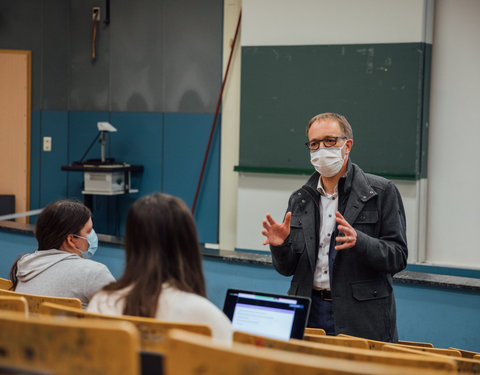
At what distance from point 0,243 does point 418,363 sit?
446 cm

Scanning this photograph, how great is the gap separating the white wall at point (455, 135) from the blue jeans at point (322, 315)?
340 centimetres

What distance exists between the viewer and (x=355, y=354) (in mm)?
1313

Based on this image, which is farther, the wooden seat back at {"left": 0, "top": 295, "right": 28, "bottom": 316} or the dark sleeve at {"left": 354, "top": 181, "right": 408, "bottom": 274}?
the dark sleeve at {"left": 354, "top": 181, "right": 408, "bottom": 274}

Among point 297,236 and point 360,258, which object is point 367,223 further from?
point 297,236

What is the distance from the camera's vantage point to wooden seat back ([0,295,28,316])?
1692 mm

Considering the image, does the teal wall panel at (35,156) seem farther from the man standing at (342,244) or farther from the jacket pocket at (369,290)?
the jacket pocket at (369,290)

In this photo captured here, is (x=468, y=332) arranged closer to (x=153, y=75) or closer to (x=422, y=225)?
(x=422, y=225)

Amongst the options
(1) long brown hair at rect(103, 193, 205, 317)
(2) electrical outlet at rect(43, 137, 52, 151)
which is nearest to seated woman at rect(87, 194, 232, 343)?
(1) long brown hair at rect(103, 193, 205, 317)

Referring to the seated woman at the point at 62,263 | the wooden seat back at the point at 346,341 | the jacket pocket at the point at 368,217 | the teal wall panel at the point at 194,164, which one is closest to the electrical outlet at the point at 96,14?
the teal wall panel at the point at 194,164

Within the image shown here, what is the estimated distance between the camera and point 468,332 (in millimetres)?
3398

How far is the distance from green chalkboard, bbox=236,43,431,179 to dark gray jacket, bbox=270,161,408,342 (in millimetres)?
3055

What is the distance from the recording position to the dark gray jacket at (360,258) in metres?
2.53

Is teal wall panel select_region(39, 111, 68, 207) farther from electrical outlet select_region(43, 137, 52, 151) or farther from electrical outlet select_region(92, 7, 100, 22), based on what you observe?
electrical outlet select_region(92, 7, 100, 22)

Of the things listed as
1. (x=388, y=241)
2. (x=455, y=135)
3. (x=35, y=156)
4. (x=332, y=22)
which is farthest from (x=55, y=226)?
(x=35, y=156)
